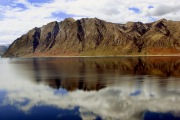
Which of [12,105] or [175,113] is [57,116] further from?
[175,113]

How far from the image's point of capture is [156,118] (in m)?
29.0

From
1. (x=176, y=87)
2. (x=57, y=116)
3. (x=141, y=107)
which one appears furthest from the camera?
(x=176, y=87)

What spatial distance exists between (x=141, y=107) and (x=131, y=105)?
1664 mm

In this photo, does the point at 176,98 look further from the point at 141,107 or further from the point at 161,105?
the point at 141,107

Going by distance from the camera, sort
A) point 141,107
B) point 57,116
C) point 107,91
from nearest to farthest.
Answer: point 57,116 → point 141,107 → point 107,91

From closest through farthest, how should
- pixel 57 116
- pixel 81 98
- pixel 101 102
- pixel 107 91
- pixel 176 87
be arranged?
pixel 57 116, pixel 101 102, pixel 81 98, pixel 107 91, pixel 176 87

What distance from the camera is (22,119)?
3017cm

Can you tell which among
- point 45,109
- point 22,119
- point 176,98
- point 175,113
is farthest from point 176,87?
point 22,119

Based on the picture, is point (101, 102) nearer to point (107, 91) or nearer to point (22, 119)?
point (107, 91)

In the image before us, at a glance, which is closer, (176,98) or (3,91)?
(176,98)

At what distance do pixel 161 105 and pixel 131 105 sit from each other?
3704 millimetres

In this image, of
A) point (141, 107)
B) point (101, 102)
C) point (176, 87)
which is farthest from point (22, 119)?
point (176, 87)

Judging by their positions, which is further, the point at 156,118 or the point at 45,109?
the point at 45,109

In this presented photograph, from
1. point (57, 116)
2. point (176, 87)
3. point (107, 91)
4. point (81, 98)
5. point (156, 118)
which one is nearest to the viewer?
point (156, 118)
